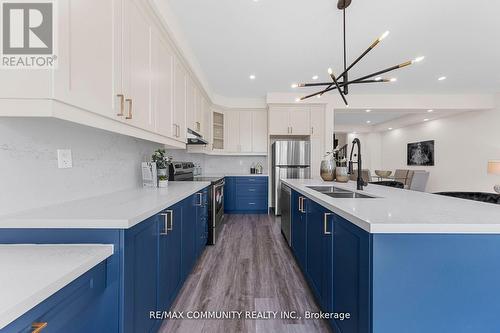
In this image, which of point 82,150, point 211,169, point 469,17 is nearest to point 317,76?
point 469,17

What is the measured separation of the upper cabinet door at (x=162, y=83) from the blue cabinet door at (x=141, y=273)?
102 centimetres

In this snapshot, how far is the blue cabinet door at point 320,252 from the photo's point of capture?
1424mm

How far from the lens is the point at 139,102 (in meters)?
1.62

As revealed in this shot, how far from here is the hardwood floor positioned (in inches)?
61.7

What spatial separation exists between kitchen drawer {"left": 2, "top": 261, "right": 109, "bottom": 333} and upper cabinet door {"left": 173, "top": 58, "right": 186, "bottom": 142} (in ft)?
5.67

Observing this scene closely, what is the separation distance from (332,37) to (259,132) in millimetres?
2815

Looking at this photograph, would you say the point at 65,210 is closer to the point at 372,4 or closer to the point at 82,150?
the point at 82,150

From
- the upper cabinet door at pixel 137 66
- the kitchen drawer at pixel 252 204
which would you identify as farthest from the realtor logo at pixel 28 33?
the kitchen drawer at pixel 252 204

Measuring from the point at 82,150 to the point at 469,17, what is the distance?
13.0ft

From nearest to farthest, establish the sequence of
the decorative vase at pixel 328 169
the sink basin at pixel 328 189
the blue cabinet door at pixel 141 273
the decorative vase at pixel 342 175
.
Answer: the blue cabinet door at pixel 141 273 < the sink basin at pixel 328 189 < the decorative vase at pixel 342 175 < the decorative vase at pixel 328 169

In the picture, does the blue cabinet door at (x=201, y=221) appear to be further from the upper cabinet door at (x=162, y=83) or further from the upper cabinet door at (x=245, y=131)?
the upper cabinet door at (x=245, y=131)

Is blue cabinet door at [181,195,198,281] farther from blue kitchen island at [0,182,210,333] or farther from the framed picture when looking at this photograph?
the framed picture

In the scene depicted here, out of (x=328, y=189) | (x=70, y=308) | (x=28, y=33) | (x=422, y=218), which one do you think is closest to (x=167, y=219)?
(x=70, y=308)

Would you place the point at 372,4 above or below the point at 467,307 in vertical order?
above
